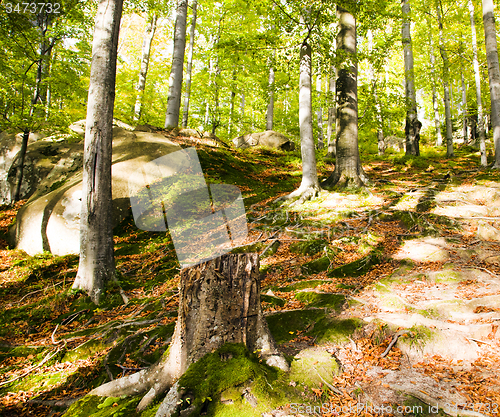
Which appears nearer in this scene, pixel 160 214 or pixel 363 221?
pixel 363 221

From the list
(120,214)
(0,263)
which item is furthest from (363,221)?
(0,263)

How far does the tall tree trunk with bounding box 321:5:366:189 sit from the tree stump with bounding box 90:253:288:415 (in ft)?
19.5

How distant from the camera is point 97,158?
4.53 metres

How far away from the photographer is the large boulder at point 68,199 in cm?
647

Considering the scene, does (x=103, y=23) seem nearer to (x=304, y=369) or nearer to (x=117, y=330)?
(x=117, y=330)

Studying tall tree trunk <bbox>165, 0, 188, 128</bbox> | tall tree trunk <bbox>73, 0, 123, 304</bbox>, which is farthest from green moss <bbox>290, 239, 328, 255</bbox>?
tall tree trunk <bbox>165, 0, 188, 128</bbox>

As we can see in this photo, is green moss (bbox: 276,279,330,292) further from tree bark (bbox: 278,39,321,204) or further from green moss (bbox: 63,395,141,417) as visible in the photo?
tree bark (bbox: 278,39,321,204)

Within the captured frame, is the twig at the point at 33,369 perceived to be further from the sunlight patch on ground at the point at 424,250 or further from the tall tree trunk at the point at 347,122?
the tall tree trunk at the point at 347,122

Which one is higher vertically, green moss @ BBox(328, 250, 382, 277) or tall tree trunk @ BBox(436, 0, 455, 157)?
tall tree trunk @ BBox(436, 0, 455, 157)

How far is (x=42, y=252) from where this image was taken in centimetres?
645

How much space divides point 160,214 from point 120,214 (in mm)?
1044

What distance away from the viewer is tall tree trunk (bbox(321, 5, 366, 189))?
7.56 meters

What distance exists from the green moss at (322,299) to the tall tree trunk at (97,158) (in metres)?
3.41

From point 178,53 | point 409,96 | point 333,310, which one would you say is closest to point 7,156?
point 178,53
